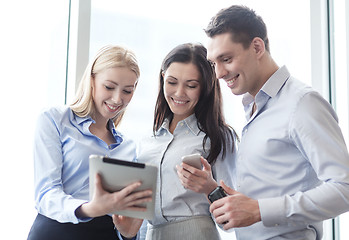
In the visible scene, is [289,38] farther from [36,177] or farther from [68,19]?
[36,177]

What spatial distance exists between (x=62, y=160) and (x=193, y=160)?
51 centimetres

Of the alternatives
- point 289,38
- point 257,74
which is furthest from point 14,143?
point 289,38

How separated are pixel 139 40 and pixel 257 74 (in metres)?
0.89

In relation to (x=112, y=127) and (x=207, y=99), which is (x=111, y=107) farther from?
(x=207, y=99)

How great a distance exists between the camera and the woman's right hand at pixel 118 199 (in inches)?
54.0

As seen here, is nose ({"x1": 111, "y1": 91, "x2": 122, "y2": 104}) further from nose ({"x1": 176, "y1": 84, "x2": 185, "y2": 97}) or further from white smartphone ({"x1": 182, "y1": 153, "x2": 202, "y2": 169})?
white smartphone ({"x1": 182, "y1": 153, "x2": 202, "y2": 169})

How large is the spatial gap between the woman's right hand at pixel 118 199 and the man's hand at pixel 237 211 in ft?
0.87

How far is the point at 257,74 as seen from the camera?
1754 mm

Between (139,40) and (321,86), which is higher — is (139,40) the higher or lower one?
the higher one

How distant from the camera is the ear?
1.74 meters

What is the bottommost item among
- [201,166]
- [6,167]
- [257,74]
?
[6,167]

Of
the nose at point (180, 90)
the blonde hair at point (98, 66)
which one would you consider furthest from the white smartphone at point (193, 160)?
the blonde hair at point (98, 66)

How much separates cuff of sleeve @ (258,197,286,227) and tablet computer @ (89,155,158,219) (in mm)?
379

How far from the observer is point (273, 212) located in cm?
146
